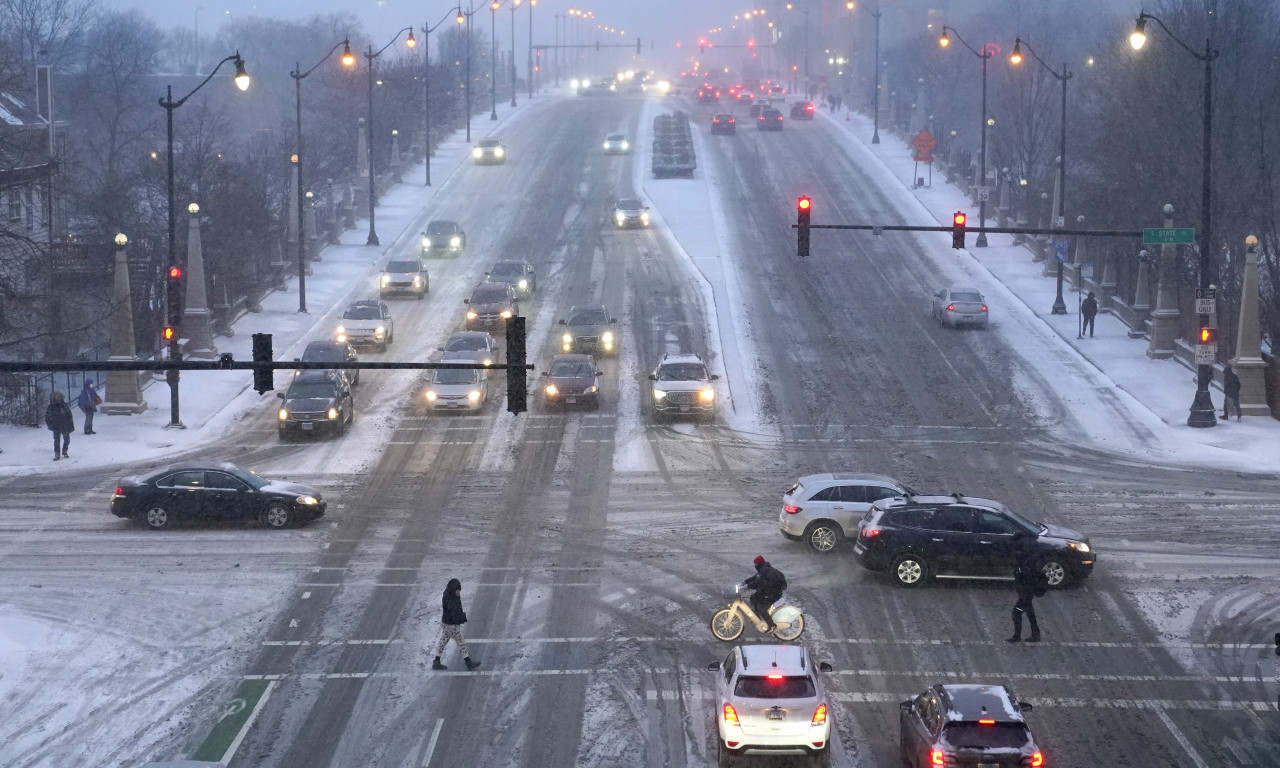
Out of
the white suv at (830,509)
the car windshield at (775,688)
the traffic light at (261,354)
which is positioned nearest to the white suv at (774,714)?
the car windshield at (775,688)

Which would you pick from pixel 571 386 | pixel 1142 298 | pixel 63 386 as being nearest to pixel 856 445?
pixel 571 386

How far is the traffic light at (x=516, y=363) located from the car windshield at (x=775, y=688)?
15.9 feet

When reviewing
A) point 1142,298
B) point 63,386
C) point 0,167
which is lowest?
point 63,386

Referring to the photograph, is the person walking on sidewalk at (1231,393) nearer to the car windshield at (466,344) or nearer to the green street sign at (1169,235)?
the green street sign at (1169,235)

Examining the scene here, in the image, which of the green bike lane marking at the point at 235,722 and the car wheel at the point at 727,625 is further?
the car wheel at the point at 727,625

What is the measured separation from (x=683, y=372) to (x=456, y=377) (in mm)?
5829

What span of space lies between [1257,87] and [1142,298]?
16.5 meters

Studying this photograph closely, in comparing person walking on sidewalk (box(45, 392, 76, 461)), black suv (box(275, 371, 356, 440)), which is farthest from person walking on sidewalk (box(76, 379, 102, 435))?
black suv (box(275, 371, 356, 440))

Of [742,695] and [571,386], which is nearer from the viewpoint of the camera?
[742,695]

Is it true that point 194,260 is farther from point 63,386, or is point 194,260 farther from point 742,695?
point 742,695

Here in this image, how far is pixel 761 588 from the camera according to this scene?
21484 mm

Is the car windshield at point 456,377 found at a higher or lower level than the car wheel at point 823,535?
higher

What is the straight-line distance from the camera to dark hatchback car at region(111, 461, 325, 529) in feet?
92.1

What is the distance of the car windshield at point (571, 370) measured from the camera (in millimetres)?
38656
